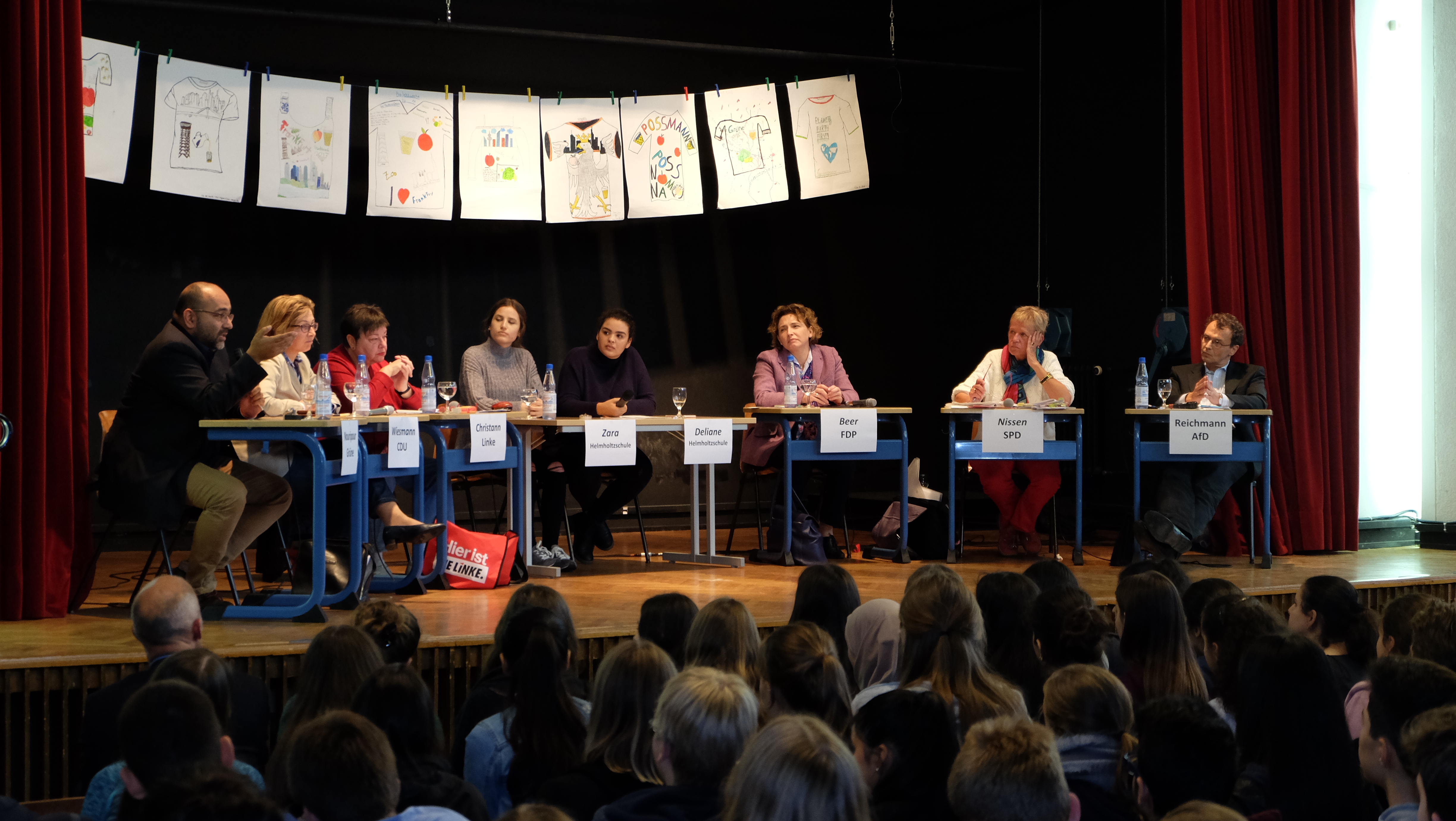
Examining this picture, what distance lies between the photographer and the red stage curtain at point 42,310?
3977 mm

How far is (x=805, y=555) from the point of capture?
5.59m

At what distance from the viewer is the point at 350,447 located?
4.05 m

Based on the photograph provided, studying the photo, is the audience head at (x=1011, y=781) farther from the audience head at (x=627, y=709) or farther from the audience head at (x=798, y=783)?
the audience head at (x=627, y=709)

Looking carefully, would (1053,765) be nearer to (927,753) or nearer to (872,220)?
(927,753)

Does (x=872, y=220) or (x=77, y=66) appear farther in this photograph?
(x=872, y=220)

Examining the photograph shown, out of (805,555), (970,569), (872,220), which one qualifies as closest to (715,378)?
(872,220)

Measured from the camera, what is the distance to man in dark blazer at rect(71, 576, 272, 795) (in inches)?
91.3

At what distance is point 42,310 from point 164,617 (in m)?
1.97

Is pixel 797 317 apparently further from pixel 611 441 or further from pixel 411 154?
pixel 411 154

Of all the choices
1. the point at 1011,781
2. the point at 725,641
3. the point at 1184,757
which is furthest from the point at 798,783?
the point at 725,641

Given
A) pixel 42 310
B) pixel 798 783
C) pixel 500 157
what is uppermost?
pixel 500 157

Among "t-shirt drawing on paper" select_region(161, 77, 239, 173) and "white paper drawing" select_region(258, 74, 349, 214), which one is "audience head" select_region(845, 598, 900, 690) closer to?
"white paper drawing" select_region(258, 74, 349, 214)

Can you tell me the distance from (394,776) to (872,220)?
6.44 metres

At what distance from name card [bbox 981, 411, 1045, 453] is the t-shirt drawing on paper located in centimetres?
368
